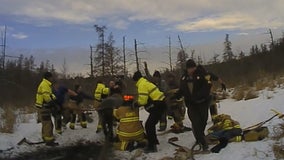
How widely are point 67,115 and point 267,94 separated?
710 centimetres

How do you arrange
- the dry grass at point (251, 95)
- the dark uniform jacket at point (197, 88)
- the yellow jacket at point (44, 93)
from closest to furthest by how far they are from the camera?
the dark uniform jacket at point (197, 88) < the yellow jacket at point (44, 93) < the dry grass at point (251, 95)

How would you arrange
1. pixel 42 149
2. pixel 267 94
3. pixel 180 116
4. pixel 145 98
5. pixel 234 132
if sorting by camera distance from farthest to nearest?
1. pixel 267 94
2. pixel 180 116
3. pixel 42 149
4. pixel 145 98
5. pixel 234 132

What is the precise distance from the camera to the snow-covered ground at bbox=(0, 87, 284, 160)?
9914 millimetres

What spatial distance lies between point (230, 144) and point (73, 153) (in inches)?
171

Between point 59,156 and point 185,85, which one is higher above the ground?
point 185,85

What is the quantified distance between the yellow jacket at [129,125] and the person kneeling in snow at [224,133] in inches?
75.0

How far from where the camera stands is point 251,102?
50.6 ft

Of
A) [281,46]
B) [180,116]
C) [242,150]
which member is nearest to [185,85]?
[242,150]

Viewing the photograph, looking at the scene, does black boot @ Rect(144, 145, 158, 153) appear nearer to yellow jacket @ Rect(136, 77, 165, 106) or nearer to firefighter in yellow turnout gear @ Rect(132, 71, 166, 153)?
firefighter in yellow turnout gear @ Rect(132, 71, 166, 153)

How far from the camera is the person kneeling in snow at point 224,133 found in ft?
35.0

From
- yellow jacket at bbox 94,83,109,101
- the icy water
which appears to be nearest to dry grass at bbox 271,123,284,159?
the icy water

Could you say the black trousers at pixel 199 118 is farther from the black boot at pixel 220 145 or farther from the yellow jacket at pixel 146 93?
the yellow jacket at pixel 146 93

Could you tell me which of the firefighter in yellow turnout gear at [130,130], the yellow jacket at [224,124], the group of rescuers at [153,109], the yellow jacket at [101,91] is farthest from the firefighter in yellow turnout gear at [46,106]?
the yellow jacket at [224,124]

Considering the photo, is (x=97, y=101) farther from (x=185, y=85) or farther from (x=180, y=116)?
(x=185, y=85)
